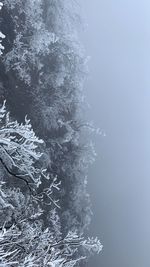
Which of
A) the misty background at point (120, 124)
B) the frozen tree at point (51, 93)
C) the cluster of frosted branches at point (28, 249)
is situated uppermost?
the misty background at point (120, 124)

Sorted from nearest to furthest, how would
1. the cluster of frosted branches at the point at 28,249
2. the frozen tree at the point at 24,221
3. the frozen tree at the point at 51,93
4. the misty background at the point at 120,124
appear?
the cluster of frosted branches at the point at 28,249
the frozen tree at the point at 24,221
the frozen tree at the point at 51,93
the misty background at the point at 120,124

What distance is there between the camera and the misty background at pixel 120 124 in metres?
16.6

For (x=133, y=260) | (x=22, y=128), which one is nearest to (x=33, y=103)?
(x=22, y=128)

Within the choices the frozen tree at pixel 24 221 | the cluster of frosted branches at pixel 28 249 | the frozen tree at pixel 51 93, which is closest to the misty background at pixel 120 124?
the frozen tree at pixel 51 93

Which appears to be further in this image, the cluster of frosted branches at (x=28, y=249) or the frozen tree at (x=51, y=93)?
the frozen tree at (x=51, y=93)

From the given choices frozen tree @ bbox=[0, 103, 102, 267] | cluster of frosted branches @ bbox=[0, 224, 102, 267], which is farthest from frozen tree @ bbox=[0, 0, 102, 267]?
cluster of frosted branches @ bbox=[0, 224, 102, 267]

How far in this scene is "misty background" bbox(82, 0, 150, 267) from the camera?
16609mm

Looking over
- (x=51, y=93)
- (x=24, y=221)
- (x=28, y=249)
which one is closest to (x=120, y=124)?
(x=51, y=93)

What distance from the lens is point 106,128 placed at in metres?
17.3

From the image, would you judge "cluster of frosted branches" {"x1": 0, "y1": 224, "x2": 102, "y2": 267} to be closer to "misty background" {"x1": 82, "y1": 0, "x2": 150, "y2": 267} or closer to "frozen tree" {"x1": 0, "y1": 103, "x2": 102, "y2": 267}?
"frozen tree" {"x1": 0, "y1": 103, "x2": 102, "y2": 267}

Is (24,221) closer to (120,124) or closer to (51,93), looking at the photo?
(51,93)

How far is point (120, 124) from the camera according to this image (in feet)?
58.1

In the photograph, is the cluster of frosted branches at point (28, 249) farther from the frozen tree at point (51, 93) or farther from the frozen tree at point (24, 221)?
the frozen tree at point (51, 93)

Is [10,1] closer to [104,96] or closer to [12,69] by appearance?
[12,69]
